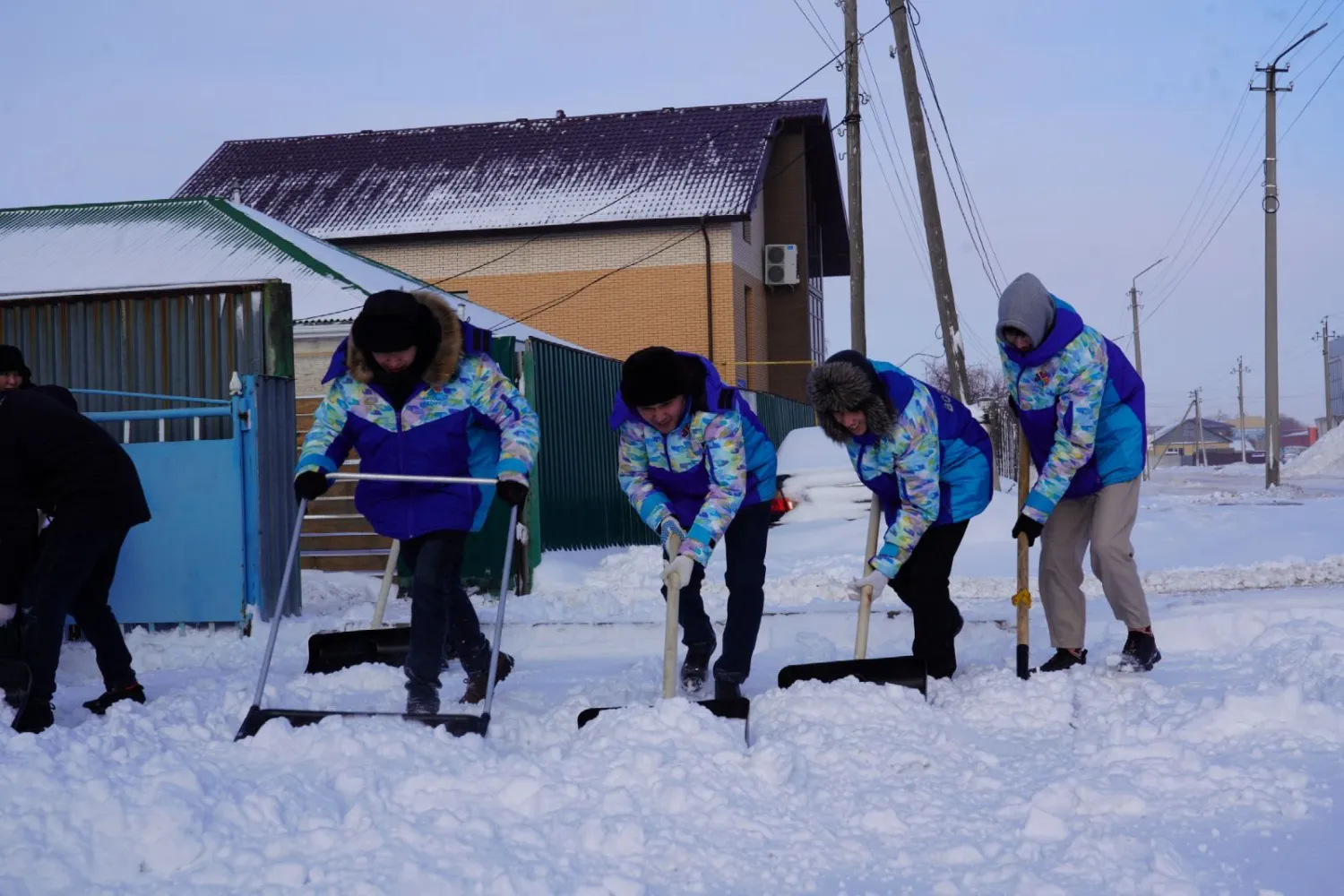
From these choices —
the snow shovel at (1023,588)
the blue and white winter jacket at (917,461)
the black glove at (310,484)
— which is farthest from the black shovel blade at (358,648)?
the snow shovel at (1023,588)

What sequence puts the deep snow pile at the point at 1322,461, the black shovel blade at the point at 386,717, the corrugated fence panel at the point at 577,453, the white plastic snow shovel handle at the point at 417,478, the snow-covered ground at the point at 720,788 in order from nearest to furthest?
the snow-covered ground at the point at 720,788
the black shovel blade at the point at 386,717
the white plastic snow shovel handle at the point at 417,478
the corrugated fence panel at the point at 577,453
the deep snow pile at the point at 1322,461

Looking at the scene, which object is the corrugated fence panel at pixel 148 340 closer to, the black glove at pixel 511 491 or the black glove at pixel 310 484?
the black glove at pixel 310 484

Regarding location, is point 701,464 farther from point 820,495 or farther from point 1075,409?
point 820,495

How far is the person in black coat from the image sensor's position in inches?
203

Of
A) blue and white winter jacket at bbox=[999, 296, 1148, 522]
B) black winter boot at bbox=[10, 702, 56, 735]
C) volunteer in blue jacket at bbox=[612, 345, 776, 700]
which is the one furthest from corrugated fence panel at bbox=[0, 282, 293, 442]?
blue and white winter jacket at bbox=[999, 296, 1148, 522]

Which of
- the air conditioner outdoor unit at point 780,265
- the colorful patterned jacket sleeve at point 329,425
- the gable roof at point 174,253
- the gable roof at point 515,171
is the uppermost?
the gable roof at point 515,171

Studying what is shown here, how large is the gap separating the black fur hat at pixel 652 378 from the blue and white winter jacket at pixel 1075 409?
1.50 meters

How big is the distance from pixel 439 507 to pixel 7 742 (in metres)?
1.63

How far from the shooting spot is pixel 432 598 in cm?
500

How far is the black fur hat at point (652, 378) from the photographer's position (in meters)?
4.98

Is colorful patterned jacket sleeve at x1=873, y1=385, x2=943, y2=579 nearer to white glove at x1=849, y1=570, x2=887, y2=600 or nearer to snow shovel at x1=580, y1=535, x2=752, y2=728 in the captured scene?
white glove at x1=849, y1=570, x2=887, y2=600

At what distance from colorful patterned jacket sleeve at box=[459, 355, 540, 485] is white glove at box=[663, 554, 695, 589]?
0.63m

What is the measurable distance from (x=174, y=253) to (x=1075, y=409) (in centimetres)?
1029

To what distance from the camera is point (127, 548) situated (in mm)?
7914
